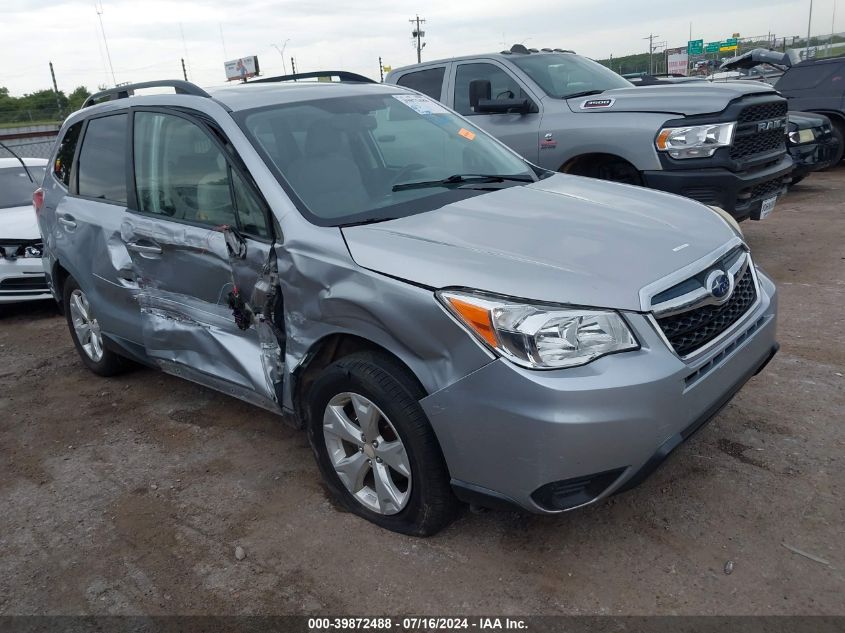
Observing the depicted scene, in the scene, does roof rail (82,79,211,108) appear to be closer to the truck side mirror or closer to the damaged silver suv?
the damaged silver suv

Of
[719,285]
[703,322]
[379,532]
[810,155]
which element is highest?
[719,285]

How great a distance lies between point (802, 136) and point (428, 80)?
16.7ft

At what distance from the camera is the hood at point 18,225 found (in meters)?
7.11

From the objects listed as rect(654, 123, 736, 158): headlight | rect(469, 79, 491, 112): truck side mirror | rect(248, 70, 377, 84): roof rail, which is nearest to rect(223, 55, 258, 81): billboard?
rect(248, 70, 377, 84): roof rail

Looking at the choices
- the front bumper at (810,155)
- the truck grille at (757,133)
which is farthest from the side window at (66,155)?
the front bumper at (810,155)

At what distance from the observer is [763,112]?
6508 mm

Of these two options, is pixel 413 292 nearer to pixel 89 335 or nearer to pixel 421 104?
pixel 421 104

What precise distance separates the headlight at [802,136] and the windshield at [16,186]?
9.04 m

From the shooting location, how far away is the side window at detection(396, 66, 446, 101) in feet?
25.5

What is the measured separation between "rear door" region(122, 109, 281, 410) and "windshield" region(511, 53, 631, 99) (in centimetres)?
422

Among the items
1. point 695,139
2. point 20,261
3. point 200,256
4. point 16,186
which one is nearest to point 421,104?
point 200,256

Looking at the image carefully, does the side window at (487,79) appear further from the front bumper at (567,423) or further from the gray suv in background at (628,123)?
the front bumper at (567,423)

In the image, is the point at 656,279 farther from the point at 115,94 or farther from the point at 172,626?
the point at 115,94

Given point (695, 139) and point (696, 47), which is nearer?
Answer: point (695, 139)
